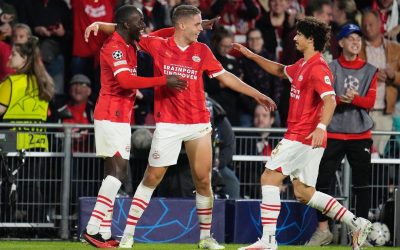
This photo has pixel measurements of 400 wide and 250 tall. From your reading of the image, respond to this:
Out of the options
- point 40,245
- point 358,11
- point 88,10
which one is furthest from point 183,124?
point 358,11

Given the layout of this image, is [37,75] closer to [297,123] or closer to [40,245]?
[40,245]

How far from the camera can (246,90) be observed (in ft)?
44.9

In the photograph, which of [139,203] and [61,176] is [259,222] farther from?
[139,203]

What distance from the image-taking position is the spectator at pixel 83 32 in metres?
18.2

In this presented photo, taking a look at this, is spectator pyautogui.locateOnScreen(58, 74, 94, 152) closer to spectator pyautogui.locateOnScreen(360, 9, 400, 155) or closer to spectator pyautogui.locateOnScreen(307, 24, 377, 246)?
spectator pyautogui.locateOnScreen(307, 24, 377, 246)

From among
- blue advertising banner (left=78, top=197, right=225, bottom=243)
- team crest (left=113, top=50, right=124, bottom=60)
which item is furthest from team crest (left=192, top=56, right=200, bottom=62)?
blue advertising banner (left=78, top=197, right=225, bottom=243)

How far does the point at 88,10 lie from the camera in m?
18.4

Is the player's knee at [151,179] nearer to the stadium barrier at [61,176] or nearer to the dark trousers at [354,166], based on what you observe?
the stadium barrier at [61,176]

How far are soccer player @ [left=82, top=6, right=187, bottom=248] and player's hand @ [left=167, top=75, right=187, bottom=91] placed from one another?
0.19 feet

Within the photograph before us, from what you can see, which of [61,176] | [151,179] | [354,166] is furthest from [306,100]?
[61,176]

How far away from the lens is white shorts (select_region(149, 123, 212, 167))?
1376 centimetres

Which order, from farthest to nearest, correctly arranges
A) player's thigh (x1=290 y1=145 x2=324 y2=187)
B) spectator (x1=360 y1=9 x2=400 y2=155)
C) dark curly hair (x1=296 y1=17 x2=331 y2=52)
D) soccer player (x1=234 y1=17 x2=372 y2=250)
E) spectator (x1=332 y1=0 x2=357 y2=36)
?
spectator (x1=332 y1=0 x2=357 y2=36) → spectator (x1=360 y1=9 x2=400 y2=155) → dark curly hair (x1=296 y1=17 x2=331 y2=52) → player's thigh (x1=290 y1=145 x2=324 y2=187) → soccer player (x1=234 y1=17 x2=372 y2=250)

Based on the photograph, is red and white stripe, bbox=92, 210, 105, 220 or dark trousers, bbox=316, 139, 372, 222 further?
dark trousers, bbox=316, 139, 372, 222

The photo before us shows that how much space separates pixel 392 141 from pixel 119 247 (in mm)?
4925
